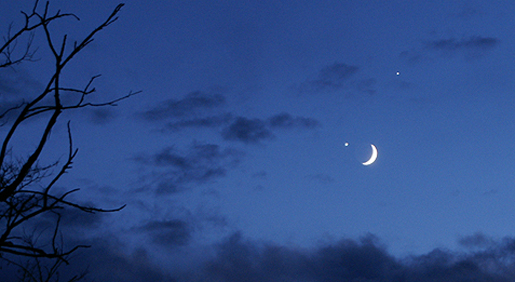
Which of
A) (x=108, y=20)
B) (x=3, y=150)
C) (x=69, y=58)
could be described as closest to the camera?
(x=3, y=150)

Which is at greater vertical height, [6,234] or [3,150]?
[3,150]

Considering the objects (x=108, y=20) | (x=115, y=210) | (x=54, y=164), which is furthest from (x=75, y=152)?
(x=54, y=164)

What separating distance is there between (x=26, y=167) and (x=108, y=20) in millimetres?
1591

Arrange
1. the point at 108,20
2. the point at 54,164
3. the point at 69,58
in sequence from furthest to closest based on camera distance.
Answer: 1. the point at 54,164
2. the point at 108,20
3. the point at 69,58

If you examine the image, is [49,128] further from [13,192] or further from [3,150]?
[13,192]

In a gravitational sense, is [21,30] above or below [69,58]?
above

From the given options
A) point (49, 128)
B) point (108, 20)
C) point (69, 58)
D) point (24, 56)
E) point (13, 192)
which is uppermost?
point (24, 56)

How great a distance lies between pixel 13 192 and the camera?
13.4 feet

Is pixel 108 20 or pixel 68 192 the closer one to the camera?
pixel 68 192

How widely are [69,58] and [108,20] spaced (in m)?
0.65

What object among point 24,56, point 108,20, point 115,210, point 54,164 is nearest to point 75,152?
point 115,210

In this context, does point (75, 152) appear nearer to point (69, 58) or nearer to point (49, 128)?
point (49, 128)

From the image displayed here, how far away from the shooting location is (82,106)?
4.68 metres

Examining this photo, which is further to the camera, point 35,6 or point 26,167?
point 35,6
